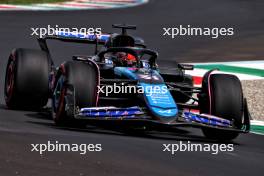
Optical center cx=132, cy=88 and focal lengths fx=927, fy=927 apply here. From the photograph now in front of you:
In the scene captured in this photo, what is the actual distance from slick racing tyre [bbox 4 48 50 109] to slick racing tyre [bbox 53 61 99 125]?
1.28 metres

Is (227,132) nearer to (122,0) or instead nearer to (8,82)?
(8,82)

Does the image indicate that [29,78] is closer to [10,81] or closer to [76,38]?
[10,81]

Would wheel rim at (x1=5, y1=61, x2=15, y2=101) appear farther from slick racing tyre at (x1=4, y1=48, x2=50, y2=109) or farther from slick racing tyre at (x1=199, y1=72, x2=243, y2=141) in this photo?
slick racing tyre at (x1=199, y1=72, x2=243, y2=141)

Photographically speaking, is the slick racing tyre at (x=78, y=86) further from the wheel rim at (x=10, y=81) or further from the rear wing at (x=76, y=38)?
the rear wing at (x=76, y=38)

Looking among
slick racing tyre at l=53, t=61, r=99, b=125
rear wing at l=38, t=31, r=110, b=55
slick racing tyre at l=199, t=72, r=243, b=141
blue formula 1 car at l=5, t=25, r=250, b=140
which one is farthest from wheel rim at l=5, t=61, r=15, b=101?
slick racing tyre at l=199, t=72, r=243, b=141

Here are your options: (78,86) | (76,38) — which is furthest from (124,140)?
(76,38)

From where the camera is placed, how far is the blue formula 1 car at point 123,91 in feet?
33.1

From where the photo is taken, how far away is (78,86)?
10219 millimetres

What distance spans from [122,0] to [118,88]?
1586 centimetres

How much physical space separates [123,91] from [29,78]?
1.46m

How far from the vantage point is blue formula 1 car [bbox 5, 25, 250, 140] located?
33.1ft

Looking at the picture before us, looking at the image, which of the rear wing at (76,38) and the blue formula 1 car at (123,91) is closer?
the blue formula 1 car at (123,91)

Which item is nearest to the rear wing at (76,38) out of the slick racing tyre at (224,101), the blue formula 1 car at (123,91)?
the blue formula 1 car at (123,91)

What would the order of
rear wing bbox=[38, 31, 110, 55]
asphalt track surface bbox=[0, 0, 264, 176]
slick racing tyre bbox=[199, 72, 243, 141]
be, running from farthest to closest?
rear wing bbox=[38, 31, 110, 55] < slick racing tyre bbox=[199, 72, 243, 141] < asphalt track surface bbox=[0, 0, 264, 176]
